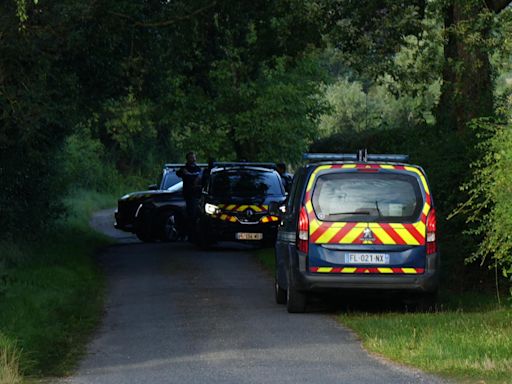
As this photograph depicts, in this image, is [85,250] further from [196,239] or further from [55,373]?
[55,373]

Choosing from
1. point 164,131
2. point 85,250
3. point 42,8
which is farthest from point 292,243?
point 164,131

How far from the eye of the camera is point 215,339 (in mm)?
14859

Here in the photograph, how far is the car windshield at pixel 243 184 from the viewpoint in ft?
96.0

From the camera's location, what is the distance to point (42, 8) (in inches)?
909

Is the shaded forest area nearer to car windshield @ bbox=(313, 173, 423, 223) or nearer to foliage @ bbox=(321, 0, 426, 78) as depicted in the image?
foliage @ bbox=(321, 0, 426, 78)

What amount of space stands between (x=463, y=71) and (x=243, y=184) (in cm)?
759

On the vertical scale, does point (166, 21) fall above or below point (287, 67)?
above

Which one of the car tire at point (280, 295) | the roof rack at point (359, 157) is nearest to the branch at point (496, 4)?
the roof rack at point (359, 157)

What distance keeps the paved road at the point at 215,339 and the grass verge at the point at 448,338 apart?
244 millimetres

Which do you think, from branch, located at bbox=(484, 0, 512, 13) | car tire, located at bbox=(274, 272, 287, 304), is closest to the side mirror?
car tire, located at bbox=(274, 272, 287, 304)

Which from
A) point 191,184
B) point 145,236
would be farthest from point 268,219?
point 145,236

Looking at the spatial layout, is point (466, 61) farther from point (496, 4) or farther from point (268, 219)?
point (268, 219)

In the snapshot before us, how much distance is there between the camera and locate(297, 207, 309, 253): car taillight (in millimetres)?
17062

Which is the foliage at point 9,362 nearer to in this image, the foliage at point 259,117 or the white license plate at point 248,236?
the white license plate at point 248,236
